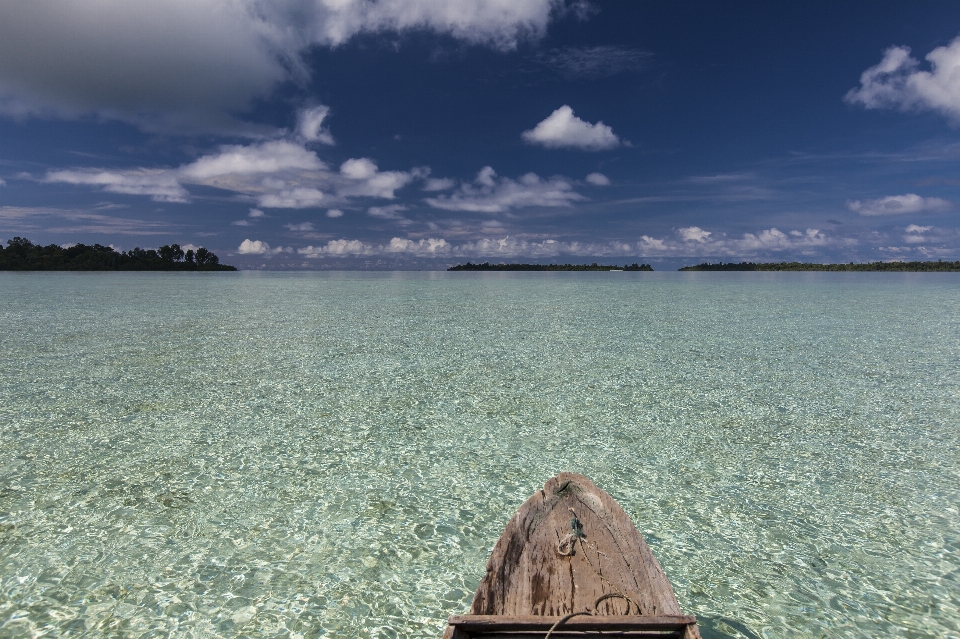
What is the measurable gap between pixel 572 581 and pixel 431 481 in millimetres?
2690

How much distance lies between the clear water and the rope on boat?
863mm

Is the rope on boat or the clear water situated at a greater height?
the rope on boat

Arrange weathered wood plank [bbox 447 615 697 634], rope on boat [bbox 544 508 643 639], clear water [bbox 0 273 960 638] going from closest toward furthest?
weathered wood plank [bbox 447 615 697 634], rope on boat [bbox 544 508 643 639], clear water [bbox 0 273 960 638]

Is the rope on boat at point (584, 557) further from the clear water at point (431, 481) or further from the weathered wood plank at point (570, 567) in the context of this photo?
the clear water at point (431, 481)

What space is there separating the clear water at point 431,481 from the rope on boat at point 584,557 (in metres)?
0.86

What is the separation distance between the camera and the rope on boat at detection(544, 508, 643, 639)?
270cm

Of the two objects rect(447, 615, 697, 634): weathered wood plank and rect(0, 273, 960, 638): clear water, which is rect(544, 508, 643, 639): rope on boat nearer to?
rect(447, 615, 697, 634): weathered wood plank

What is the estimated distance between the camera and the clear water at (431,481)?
353cm

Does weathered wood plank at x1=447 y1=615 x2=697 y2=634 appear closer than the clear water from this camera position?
Yes

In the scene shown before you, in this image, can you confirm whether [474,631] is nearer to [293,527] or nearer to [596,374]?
[293,527]

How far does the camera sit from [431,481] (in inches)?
213

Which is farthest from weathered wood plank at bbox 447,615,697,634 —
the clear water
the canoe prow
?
the clear water

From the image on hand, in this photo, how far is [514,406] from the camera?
810cm

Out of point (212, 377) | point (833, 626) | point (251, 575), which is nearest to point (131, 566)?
point (251, 575)
